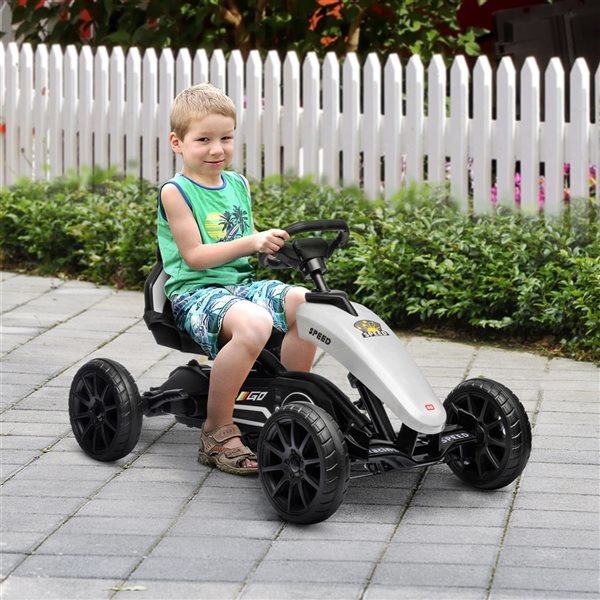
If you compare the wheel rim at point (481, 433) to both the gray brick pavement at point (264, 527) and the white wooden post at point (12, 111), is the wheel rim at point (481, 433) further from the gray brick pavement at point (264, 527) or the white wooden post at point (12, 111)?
the white wooden post at point (12, 111)

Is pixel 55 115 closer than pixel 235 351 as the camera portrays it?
No

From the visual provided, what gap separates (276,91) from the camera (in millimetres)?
8703

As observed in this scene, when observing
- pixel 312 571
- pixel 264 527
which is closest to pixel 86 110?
pixel 264 527

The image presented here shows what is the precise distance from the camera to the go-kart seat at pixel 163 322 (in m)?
5.11

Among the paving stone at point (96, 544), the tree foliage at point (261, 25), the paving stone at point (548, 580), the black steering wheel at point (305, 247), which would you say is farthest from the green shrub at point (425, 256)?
the paving stone at point (96, 544)

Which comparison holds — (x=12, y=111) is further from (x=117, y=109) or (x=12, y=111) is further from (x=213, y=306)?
(x=213, y=306)

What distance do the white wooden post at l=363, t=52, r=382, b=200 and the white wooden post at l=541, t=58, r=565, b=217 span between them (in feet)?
3.69

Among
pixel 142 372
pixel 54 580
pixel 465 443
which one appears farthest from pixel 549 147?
pixel 54 580

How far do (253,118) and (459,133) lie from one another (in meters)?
1.51

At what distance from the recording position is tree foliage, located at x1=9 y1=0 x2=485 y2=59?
10.2 metres

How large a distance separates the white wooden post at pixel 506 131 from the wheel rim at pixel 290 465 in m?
3.65

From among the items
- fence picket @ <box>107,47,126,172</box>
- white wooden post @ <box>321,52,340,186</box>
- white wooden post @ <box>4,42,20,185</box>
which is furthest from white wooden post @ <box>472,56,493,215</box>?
white wooden post @ <box>4,42,20,185</box>

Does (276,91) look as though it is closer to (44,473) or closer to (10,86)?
(10,86)

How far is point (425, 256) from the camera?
24.1 ft
